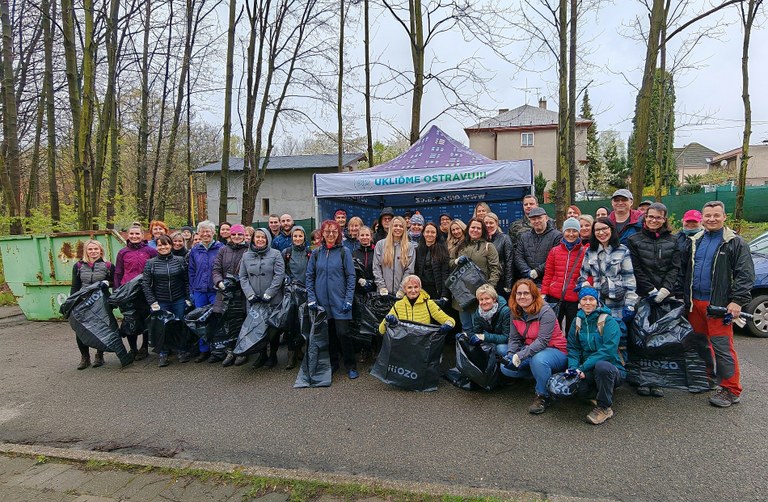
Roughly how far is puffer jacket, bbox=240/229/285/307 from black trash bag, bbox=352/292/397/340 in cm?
96

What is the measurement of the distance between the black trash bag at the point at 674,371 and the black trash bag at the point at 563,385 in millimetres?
810

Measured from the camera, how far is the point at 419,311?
172 inches

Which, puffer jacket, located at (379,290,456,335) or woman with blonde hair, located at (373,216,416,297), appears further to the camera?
woman with blonde hair, located at (373,216,416,297)

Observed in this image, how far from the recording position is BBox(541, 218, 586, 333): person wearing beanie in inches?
165

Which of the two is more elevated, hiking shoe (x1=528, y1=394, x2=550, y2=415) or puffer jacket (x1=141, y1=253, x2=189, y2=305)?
puffer jacket (x1=141, y1=253, x2=189, y2=305)

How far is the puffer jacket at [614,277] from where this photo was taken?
12.7 ft

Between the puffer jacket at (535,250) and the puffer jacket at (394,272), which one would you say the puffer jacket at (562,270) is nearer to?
the puffer jacket at (535,250)

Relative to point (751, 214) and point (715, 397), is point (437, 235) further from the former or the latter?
point (751, 214)

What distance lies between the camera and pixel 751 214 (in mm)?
17156

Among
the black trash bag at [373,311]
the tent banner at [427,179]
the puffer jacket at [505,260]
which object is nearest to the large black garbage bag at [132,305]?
the black trash bag at [373,311]

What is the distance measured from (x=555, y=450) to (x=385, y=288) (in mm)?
2312

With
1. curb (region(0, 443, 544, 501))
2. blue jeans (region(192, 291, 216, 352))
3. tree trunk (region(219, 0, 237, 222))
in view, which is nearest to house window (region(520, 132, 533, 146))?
tree trunk (region(219, 0, 237, 222))

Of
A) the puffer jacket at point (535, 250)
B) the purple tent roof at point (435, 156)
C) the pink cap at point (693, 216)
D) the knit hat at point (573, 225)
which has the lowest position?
the puffer jacket at point (535, 250)

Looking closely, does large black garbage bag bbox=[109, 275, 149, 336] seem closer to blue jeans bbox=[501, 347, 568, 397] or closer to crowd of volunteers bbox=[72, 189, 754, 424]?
crowd of volunteers bbox=[72, 189, 754, 424]
